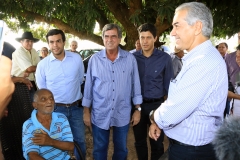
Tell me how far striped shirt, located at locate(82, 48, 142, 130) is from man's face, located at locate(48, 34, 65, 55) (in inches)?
19.7

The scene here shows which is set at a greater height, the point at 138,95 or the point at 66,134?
the point at 138,95

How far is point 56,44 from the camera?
3.34 metres

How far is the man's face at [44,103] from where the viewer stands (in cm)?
259

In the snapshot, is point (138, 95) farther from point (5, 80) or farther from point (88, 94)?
point (5, 80)

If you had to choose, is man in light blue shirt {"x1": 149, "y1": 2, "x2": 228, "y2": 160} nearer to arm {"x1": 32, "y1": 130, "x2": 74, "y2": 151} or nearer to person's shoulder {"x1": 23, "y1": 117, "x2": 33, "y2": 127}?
arm {"x1": 32, "y1": 130, "x2": 74, "y2": 151}

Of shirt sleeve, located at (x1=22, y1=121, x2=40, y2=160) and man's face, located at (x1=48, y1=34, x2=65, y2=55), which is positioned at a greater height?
man's face, located at (x1=48, y1=34, x2=65, y2=55)

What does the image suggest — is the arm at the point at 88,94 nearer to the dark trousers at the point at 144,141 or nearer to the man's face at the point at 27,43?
the dark trousers at the point at 144,141

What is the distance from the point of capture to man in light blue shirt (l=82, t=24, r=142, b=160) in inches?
119

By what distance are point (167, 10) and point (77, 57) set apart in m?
2.21

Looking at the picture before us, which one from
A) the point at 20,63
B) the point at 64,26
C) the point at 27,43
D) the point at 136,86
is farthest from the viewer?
the point at 64,26

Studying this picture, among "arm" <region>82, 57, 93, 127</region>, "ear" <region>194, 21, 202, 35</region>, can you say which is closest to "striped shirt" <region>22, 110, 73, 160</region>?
"arm" <region>82, 57, 93, 127</region>

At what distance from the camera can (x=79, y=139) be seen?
3416 mm

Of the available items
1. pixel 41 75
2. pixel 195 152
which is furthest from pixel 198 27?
pixel 41 75

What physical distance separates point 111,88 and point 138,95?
38 cm
